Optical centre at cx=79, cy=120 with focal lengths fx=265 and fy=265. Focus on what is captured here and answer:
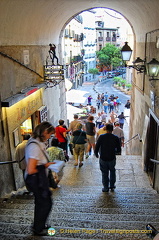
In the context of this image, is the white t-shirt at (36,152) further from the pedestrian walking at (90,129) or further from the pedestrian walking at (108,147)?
the pedestrian walking at (90,129)

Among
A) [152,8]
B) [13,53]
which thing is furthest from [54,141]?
[152,8]

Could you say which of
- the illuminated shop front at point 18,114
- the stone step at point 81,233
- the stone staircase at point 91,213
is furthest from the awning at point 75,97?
the stone step at point 81,233

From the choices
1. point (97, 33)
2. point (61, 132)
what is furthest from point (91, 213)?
point (97, 33)

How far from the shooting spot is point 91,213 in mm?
4375

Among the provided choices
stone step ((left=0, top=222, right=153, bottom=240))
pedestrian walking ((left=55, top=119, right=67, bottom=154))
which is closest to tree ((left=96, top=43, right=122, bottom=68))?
pedestrian walking ((left=55, top=119, right=67, bottom=154))

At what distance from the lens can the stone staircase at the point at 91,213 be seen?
3.46 meters

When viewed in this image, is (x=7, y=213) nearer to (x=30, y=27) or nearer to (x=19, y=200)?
(x=19, y=200)

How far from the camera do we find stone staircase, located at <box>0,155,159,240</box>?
3457mm

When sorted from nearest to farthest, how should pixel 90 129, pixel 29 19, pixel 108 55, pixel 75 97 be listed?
pixel 29 19 < pixel 90 129 < pixel 75 97 < pixel 108 55

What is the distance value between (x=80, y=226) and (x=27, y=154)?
1400 mm

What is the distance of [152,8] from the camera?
6965 mm

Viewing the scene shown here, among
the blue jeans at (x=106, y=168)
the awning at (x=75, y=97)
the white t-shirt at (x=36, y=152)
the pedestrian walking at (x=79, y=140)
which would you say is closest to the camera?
the white t-shirt at (x=36, y=152)

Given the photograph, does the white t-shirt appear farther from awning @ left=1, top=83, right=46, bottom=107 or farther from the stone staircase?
awning @ left=1, top=83, right=46, bottom=107

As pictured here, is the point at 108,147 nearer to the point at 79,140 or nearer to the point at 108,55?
the point at 79,140
